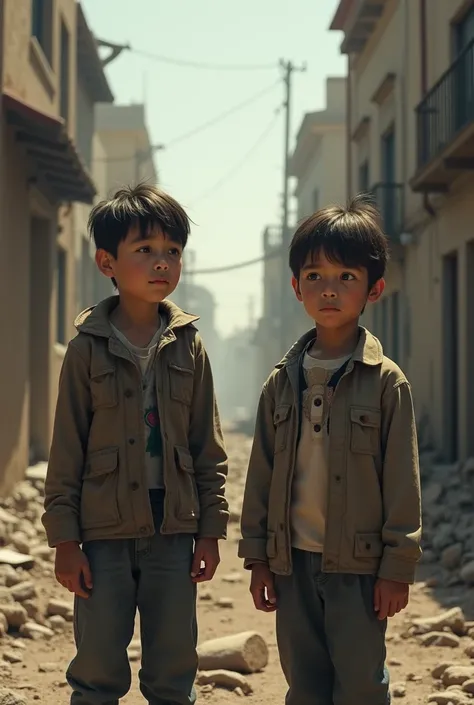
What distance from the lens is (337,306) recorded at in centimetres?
331

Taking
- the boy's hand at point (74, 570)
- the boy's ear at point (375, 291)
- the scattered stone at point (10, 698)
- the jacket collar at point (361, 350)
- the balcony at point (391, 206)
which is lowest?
the scattered stone at point (10, 698)

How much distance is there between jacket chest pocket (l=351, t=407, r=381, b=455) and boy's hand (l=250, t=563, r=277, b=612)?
46 centimetres

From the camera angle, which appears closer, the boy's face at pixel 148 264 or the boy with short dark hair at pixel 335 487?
the boy with short dark hair at pixel 335 487

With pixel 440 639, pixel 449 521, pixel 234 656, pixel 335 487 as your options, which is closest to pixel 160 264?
pixel 335 487

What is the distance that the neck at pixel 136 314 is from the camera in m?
3.64

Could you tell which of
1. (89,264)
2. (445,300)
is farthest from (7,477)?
(89,264)

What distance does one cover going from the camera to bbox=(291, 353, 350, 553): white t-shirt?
3.30m

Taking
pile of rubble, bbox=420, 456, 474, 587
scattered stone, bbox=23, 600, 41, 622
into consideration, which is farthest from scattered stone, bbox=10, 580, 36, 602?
pile of rubble, bbox=420, 456, 474, 587

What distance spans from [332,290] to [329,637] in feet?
3.25

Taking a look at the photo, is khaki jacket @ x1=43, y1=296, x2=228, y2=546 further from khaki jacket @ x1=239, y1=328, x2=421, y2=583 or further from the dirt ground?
the dirt ground

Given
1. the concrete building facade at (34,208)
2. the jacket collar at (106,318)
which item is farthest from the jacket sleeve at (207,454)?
the concrete building facade at (34,208)

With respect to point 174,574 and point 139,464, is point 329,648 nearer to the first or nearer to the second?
point 174,574

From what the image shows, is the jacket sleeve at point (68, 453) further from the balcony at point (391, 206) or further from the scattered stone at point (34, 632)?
the balcony at point (391, 206)

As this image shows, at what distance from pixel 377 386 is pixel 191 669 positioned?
1.03 meters
